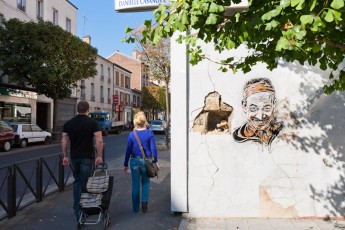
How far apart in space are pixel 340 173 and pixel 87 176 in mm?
3703

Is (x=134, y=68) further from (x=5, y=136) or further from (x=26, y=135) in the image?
(x=5, y=136)

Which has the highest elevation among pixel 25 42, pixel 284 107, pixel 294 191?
pixel 25 42

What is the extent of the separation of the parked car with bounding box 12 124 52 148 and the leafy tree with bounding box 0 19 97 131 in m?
3.08

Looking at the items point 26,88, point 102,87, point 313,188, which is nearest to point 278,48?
point 313,188

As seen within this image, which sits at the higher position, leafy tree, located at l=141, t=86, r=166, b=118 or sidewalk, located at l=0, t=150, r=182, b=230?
leafy tree, located at l=141, t=86, r=166, b=118

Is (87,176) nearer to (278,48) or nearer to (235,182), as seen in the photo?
(235,182)

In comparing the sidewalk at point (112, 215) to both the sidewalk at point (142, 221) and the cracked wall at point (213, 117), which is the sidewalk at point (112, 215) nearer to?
the sidewalk at point (142, 221)

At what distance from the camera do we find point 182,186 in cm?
589

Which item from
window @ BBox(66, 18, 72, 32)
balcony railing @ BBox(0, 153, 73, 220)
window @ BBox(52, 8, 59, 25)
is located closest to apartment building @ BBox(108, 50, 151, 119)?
window @ BBox(66, 18, 72, 32)

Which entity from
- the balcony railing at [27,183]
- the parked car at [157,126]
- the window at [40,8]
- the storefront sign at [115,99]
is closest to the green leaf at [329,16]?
the balcony railing at [27,183]

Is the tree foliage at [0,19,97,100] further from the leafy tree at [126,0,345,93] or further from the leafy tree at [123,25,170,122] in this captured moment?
the leafy tree at [126,0,345,93]

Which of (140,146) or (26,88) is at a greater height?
(26,88)

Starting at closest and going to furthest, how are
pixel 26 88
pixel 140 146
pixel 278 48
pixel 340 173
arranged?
pixel 278 48
pixel 340 173
pixel 140 146
pixel 26 88

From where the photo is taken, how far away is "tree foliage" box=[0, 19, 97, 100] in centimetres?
2406
